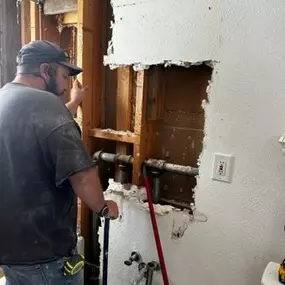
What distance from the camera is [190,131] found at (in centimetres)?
131

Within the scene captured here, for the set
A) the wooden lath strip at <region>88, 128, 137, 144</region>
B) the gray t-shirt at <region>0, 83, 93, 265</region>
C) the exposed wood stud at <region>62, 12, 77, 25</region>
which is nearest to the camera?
the gray t-shirt at <region>0, 83, 93, 265</region>

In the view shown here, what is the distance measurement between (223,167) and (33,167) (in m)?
0.72

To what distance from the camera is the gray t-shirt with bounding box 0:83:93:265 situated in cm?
93

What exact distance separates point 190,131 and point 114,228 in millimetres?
655

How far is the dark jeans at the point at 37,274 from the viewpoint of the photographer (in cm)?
101

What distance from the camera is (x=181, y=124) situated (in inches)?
52.5

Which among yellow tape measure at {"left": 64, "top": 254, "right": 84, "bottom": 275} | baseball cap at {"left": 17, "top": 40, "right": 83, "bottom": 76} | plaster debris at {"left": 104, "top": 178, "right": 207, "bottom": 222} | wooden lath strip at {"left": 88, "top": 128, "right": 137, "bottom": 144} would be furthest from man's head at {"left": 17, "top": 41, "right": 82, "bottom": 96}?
yellow tape measure at {"left": 64, "top": 254, "right": 84, "bottom": 275}

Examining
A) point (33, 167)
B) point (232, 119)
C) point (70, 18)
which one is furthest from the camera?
point (70, 18)

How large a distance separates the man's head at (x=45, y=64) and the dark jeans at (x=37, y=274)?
0.68 metres

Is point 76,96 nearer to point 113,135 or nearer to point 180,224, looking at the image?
point 113,135

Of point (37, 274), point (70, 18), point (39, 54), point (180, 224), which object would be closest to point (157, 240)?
point (180, 224)

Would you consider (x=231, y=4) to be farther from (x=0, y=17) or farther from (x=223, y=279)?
(x=0, y=17)

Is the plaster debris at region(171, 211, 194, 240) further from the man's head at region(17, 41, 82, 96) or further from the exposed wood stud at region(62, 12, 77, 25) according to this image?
the exposed wood stud at region(62, 12, 77, 25)

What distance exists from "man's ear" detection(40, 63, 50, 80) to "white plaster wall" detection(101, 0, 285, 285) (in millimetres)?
398
